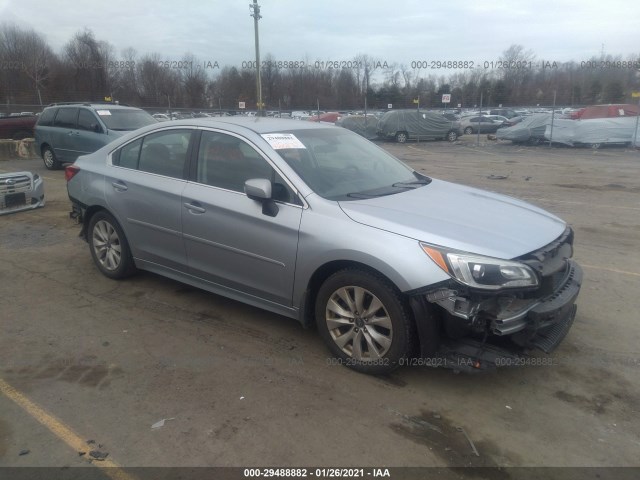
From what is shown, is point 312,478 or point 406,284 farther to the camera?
point 406,284

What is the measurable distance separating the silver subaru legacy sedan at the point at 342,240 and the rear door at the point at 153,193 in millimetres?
14

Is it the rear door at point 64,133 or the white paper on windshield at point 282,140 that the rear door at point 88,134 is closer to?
the rear door at point 64,133

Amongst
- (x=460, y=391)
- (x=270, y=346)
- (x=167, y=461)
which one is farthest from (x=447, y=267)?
(x=167, y=461)

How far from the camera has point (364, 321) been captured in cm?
332

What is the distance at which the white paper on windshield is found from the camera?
3.91 meters

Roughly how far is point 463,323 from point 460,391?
59cm

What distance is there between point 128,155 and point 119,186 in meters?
0.33

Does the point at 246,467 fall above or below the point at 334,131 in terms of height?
below

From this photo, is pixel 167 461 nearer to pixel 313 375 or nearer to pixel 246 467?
pixel 246 467

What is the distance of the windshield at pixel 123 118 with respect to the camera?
38.5 ft

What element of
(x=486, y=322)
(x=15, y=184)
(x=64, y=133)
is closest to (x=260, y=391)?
(x=486, y=322)

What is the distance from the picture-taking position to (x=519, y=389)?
130 inches

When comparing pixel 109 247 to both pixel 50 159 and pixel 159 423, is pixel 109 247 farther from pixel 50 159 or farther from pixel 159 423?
pixel 50 159

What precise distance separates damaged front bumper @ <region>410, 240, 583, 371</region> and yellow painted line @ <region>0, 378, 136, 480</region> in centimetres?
182
